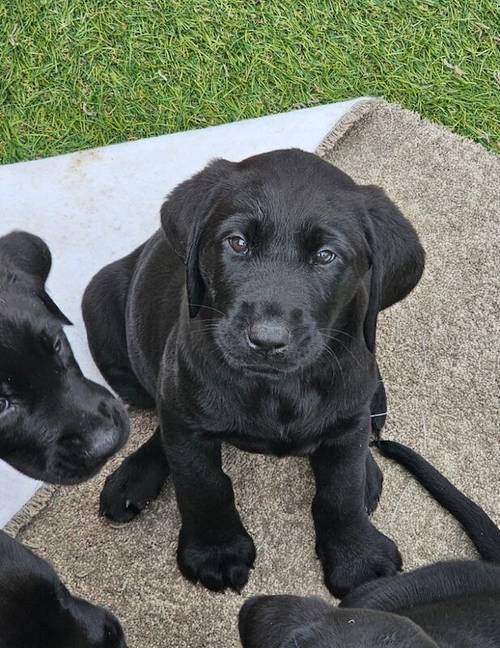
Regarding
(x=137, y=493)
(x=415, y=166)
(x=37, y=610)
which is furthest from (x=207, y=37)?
(x=37, y=610)

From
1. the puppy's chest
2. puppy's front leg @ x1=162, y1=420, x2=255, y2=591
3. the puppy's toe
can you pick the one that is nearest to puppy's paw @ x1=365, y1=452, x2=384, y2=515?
puppy's front leg @ x1=162, y1=420, x2=255, y2=591

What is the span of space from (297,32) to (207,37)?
463 millimetres

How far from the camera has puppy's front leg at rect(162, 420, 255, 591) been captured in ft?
10.00

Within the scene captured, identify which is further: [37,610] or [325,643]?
[37,610]

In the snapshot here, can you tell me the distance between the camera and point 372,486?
3525 millimetres

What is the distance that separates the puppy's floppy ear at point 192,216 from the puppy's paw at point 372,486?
109cm

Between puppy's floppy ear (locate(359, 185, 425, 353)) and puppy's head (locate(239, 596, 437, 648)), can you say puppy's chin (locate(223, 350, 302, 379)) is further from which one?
puppy's head (locate(239, 596, 437, 648))

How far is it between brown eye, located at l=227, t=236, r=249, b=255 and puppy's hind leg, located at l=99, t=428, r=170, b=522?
1.09 metres

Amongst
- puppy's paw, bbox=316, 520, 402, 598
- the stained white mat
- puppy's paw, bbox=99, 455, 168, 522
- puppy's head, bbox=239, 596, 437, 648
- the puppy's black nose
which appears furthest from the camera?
the stained white mat

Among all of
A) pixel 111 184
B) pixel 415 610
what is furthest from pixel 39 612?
pixel 111 184

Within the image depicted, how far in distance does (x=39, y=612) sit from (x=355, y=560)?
132 cm

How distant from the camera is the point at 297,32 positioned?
484cm

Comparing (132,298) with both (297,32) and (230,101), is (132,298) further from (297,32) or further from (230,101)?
(297,32)

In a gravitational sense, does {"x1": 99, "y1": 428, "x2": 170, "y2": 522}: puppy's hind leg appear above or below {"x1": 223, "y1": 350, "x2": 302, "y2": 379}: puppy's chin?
below
